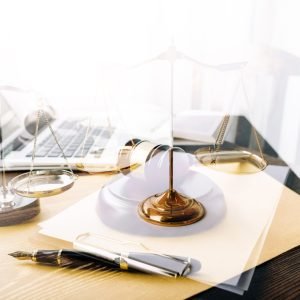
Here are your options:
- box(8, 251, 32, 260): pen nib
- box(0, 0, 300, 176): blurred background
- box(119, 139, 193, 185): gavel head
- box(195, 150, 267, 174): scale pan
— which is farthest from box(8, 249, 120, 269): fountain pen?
box(0, 0, 300, 176): blurred background

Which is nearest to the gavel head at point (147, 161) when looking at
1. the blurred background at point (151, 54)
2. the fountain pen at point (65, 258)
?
the fountain pen at point (65, 258)

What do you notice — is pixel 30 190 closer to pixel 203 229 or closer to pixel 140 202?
pixel 140 202

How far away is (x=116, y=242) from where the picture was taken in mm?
584

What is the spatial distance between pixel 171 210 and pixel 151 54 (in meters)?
0.95

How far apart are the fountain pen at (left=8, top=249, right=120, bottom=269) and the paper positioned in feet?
0.15

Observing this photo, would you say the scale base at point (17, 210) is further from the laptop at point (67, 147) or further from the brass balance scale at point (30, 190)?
the laptop at point (67, 147)

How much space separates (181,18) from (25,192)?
3.44 feet

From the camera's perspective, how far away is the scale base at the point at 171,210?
2.07 feet

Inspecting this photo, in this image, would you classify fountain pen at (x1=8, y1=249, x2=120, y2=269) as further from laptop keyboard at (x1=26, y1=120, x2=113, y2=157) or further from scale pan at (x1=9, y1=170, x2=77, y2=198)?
laptop keyboard at (x1=26, y1=120, x2=113, y2=157)

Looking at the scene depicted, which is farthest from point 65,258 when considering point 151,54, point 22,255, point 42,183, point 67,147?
point 151,54

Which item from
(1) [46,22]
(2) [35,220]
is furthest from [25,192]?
(1) [46,22]

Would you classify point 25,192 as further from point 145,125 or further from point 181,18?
point 181,18

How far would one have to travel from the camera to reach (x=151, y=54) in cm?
147

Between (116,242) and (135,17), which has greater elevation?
(135,17)
